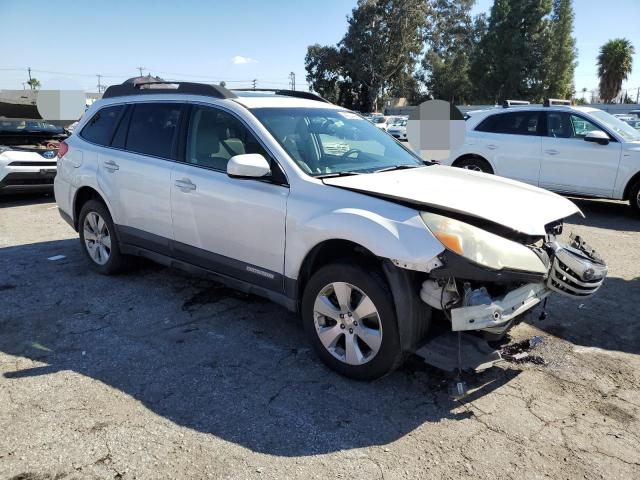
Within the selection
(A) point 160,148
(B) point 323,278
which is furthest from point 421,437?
(A) point 160,148

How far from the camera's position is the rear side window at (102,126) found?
524cm

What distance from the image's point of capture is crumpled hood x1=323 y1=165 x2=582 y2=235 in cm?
307

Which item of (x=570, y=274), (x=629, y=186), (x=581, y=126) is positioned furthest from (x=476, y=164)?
(x=570, y=274)

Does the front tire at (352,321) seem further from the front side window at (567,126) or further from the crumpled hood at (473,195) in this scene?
the front side window at (567,126)

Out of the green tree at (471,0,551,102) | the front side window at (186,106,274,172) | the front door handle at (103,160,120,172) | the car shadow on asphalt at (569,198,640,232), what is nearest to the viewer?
the front side window at (186,106,274,172)

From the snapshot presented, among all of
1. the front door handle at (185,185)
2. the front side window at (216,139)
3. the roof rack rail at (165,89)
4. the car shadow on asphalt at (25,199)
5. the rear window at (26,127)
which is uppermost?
the roof rack rail at (165,89)

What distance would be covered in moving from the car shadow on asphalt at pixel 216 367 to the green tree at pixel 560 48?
50.1m

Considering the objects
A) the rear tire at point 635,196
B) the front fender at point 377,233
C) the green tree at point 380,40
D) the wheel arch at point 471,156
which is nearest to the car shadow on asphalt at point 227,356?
the front fender at point 377,233

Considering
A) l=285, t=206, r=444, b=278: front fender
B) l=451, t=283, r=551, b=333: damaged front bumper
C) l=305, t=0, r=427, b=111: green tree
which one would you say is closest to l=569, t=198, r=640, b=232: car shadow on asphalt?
l=451, t=283, r=551, b=333: damaged front bumper

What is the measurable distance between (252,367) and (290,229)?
1020 millimetres

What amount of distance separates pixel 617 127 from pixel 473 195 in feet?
22.7

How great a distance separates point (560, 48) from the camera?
46469 millimetres

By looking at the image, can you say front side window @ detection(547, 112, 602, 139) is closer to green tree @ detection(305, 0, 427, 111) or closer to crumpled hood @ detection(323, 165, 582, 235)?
crumpled hood @ detection(323, 165, 582, 235)

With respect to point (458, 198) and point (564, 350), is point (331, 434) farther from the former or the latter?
point (564, 350)
